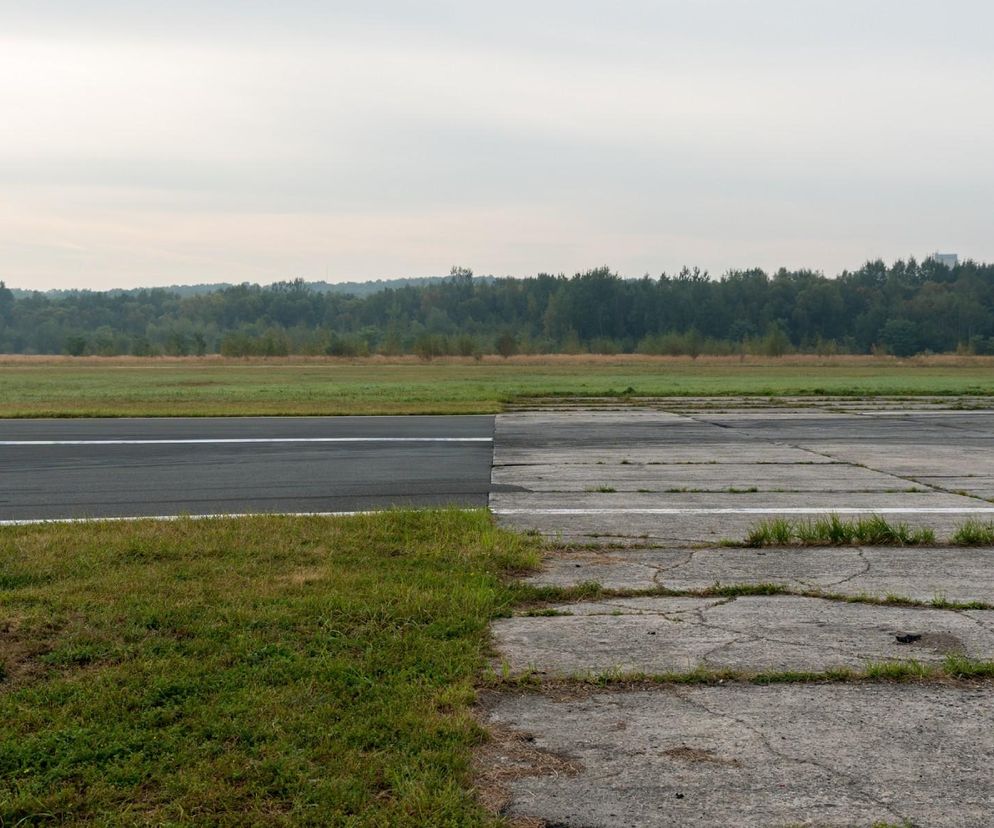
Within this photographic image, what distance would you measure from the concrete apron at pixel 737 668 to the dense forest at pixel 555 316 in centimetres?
6476

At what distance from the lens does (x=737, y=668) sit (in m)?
4.93

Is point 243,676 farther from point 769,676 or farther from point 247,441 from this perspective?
point 247,441

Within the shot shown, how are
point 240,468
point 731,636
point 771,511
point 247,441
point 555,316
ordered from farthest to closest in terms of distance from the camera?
point 555,316
point 247,441
point 240,468
point 771,511
point 731,636

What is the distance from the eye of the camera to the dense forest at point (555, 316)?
285ft

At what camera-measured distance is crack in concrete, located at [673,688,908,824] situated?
11.4ft

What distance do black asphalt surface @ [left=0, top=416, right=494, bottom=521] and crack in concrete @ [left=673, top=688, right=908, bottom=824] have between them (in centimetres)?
579

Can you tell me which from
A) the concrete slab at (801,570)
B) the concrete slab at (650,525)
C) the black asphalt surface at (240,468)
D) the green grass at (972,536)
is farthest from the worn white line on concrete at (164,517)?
the green grass at (972,536)

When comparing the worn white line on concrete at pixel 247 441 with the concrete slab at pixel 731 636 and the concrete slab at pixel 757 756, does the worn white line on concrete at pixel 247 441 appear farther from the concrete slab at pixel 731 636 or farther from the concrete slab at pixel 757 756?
the concrete slab at pixel 757 756

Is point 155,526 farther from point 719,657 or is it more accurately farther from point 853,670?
point 853,670

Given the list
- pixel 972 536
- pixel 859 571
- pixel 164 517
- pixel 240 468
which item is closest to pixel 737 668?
pixel 859 571

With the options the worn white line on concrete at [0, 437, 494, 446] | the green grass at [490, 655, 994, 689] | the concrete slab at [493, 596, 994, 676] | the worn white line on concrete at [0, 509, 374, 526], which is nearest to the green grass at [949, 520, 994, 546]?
the concrete slab at [493, 596, 994, 676]

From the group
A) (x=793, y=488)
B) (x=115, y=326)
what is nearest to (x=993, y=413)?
(x=793, y=488)

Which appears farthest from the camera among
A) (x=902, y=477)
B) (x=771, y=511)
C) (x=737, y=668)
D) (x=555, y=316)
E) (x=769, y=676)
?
(x=555, y=316)

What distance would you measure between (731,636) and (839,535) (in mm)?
3024
